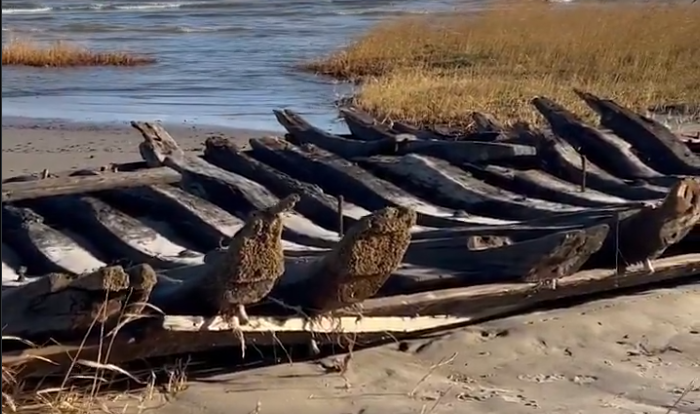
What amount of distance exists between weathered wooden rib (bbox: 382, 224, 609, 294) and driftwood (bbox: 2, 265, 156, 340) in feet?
3.82

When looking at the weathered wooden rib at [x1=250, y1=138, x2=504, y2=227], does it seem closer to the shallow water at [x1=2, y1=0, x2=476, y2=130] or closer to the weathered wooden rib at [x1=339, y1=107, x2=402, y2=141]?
the weathered wooden rib at [x1=339, y1=107, x2=402, y2=141]

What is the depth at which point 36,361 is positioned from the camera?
3.54 metres

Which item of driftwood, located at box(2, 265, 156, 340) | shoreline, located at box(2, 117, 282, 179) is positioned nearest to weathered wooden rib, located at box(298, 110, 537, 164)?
driftwood, located at box(2, 265, 156, 340)

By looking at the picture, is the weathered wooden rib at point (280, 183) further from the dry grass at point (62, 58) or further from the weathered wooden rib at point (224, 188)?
the dry grass at point (62, 58)

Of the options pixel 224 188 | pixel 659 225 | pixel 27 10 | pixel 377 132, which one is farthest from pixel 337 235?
pixel 27 10

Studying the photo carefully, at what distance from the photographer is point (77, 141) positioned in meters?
12.2

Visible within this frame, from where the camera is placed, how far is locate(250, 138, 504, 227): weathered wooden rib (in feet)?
17.5

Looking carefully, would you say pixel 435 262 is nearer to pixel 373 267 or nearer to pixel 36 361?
pixel 373 267

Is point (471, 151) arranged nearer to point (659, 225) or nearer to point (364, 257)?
point (659, 225)

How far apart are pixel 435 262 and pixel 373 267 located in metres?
0.89

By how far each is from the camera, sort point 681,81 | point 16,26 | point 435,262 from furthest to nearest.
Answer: point 16,26, point 681,81, point 435,262

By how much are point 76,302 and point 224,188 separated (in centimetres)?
204

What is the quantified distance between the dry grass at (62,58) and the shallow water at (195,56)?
1.30ft

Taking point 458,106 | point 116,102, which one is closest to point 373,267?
point 458,106
